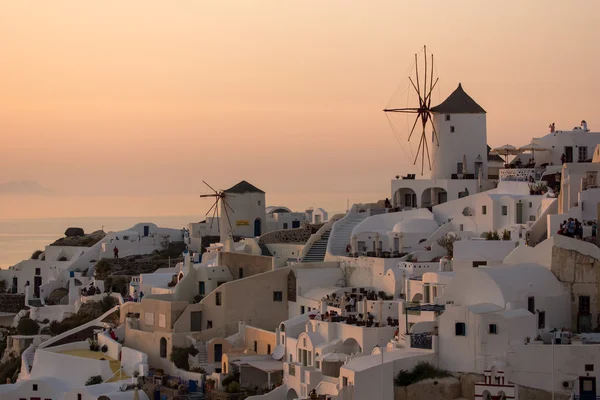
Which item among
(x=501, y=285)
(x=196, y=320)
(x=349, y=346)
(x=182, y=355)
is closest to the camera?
(x=501, y=285)

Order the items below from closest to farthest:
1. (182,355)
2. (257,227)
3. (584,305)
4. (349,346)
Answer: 1. (584,305)
2. (349,346)
3. (182,355)
4. (257,227)

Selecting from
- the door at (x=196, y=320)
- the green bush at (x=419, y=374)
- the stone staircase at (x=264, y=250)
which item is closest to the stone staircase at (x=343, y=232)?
the stone staircase at (x=264, y=250)

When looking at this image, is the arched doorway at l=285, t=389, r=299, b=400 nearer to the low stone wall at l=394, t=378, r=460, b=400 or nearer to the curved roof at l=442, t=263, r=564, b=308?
the low stone wall at l=394, t=378, r=460, b=400

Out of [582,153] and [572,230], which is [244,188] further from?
[572,230]

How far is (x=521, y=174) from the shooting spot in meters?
54.6

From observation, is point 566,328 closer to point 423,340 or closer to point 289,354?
point 423,340

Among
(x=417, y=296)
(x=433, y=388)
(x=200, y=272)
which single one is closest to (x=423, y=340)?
(x=433, y=388)

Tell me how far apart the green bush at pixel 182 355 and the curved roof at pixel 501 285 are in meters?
10.6

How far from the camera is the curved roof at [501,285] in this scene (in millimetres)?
42478

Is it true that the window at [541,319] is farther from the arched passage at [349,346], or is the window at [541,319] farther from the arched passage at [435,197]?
the arched passage at [435,197]

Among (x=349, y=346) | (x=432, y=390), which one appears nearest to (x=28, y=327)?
(x=349, y=346)

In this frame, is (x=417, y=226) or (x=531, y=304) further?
(x=417, y=226)

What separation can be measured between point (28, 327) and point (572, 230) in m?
25.2

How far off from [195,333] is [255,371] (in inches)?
193
